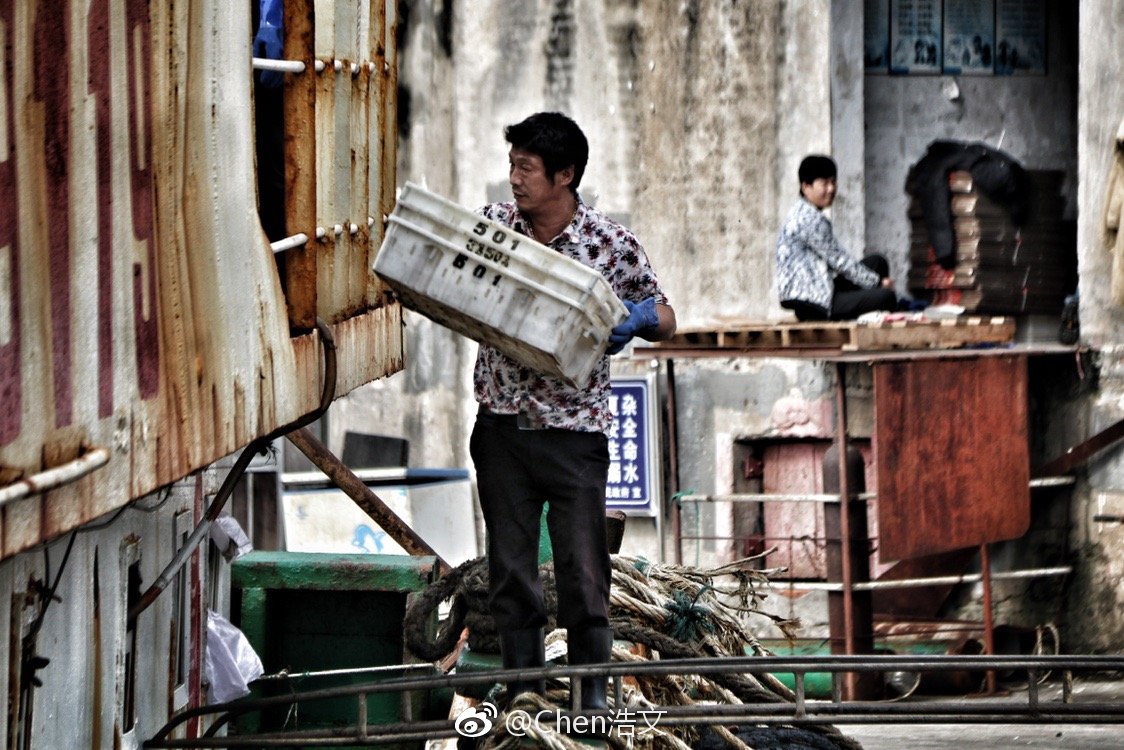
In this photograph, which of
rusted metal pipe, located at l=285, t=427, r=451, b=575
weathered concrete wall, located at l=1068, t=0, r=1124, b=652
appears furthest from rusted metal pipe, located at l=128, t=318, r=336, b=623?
weathered concrete wall, located at l=1068, t=0, r=1124, b=652

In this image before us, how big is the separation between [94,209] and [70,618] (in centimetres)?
127

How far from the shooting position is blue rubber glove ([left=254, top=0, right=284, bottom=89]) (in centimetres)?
584

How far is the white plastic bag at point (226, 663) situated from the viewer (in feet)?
21.3

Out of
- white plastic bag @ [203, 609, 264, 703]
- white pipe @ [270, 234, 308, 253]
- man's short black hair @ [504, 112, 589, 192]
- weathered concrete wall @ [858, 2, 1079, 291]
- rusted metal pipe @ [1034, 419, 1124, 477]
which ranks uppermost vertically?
weathered concrete wall @ [858, 2, 1079, 291]

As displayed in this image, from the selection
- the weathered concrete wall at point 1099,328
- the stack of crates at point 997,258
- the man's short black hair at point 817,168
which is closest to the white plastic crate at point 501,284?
the man's short black hair at point 817,168

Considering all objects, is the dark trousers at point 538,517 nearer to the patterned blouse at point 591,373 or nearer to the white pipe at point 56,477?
the patterned blouse at point 591,373

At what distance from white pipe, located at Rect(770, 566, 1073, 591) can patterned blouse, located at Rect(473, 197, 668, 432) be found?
21.9 ft

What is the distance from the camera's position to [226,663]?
6602 mm

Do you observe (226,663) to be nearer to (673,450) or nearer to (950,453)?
(950,453)

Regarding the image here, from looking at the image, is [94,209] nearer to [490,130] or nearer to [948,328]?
[948,328]

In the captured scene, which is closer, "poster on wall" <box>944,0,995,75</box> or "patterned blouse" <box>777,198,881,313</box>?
"patterned blouse" <box>777,198,881,313</box>

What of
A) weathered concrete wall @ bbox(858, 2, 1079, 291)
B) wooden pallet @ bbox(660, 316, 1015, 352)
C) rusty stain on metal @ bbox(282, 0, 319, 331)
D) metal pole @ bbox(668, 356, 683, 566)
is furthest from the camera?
weathered concrete wall @ bbox(858, 2, 1079, 291)

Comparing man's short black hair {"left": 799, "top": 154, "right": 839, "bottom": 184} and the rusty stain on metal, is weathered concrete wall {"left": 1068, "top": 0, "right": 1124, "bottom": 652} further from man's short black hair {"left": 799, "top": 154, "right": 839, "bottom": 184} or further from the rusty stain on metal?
the rusty stain on metal

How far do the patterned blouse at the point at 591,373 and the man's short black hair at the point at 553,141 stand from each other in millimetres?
168
